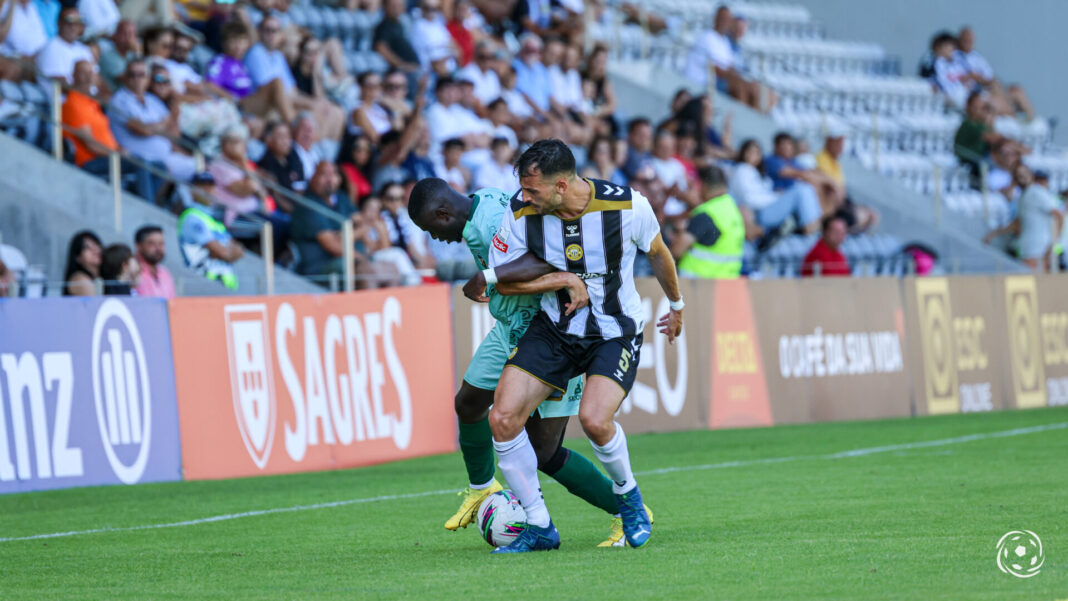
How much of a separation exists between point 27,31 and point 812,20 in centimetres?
1805

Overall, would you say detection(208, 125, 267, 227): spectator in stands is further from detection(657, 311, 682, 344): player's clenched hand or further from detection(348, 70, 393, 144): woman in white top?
detection(657, 311, 682, 344): player's clenched hand

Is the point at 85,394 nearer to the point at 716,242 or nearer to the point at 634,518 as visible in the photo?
the point at 634,518

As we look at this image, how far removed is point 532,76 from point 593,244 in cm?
1318

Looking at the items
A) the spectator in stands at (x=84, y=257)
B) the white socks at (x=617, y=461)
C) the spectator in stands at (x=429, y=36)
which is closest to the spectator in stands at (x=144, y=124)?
the spectator in stands at (x=84, y=257)

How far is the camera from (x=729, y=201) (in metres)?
15.3

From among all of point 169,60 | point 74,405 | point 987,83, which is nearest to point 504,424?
point 74,405

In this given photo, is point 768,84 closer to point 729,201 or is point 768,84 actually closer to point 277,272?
point 729,201

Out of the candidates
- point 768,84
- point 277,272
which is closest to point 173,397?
point 277,272

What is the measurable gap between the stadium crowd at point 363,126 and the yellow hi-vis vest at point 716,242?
0.15ft

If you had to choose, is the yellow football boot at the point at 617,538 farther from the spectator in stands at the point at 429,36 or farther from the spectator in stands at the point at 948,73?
the spectator in stands at the point at 948,73

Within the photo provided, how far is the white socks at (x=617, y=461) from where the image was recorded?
24.3 ft

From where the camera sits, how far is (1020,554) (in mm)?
6602

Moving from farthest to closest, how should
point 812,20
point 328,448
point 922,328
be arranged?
point 812,20, point 922,328, point 328,448

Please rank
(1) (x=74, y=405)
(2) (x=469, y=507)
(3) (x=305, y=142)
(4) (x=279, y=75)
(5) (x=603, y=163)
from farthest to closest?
(5) (x=603, y=163) < (4) (x=279, y=75) < (3) (x=305, y=142) < (1) (x=74, y=405) < (2) (x=469, y=507)
